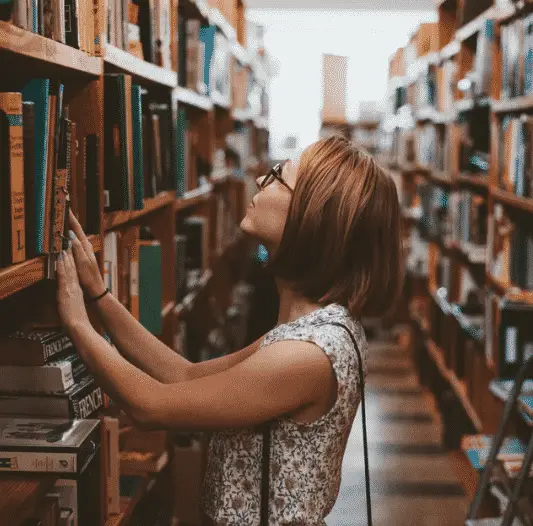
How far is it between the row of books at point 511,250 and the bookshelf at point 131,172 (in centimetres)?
123

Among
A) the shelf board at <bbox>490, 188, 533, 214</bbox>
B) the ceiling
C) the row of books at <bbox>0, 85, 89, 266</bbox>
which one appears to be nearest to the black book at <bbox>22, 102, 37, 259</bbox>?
the row of books at <bbox>0, 85, 89, 266</bbox>

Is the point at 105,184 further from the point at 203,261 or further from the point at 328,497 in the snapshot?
the point at 203,261

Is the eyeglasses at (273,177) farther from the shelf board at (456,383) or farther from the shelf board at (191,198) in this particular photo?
the shelf board at (456,383)

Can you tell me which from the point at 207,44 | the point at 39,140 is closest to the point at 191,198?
the point at 207,44

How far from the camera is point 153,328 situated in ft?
7.38

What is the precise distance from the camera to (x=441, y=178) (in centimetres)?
491

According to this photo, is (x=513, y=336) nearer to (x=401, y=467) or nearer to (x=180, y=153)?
(x=180, y=153)

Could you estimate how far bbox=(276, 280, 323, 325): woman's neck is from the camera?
1.48m

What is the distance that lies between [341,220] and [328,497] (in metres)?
0.48

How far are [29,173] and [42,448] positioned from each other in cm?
48

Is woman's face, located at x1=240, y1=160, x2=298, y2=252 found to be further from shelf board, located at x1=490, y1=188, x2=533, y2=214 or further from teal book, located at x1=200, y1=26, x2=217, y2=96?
teal book, located at x1=200, y1=26, x2=217, y2=96

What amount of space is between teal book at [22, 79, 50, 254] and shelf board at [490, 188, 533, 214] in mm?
1801

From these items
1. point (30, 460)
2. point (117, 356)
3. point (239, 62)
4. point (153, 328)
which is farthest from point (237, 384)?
point (239, 62)

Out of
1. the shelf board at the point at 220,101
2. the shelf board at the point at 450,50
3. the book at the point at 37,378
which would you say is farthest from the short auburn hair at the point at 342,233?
the shelf board at the point at 450,50
